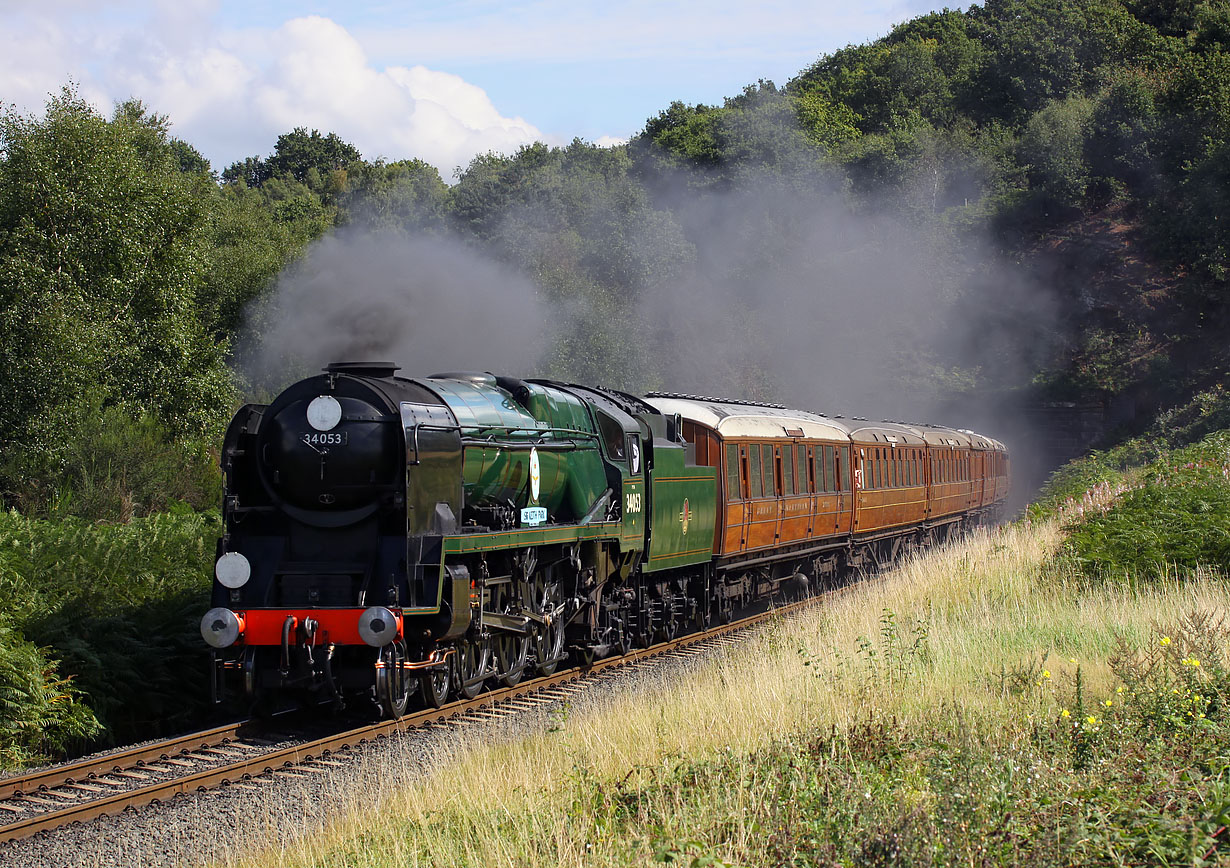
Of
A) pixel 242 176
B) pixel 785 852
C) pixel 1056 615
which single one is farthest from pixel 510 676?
pixel 242 176

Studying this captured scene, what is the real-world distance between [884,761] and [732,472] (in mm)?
9341

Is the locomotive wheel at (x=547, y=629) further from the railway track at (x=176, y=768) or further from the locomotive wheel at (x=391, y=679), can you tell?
the locomotive wheel at (x=391, y=679)

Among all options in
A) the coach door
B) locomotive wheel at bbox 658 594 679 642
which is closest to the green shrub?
locomotive wheel at bbox 658 594 679 642

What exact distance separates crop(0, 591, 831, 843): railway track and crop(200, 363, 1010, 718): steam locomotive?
1.06 feet

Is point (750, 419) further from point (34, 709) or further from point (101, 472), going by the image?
point (101, 472)

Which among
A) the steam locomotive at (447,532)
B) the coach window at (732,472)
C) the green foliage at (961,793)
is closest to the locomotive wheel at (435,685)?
the steam locomotive at (447,532)

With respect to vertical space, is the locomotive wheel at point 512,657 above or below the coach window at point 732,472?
below

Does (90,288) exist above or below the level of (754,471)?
above

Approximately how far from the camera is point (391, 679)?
8906 mm

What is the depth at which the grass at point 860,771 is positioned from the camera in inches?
180

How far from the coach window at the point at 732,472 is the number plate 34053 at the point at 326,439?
7.15 m

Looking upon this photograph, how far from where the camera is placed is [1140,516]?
13.5 meters

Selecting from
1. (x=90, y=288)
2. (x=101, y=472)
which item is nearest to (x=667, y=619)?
(x=101, y=472)

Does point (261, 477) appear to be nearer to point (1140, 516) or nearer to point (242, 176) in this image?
point (1140, 516)
